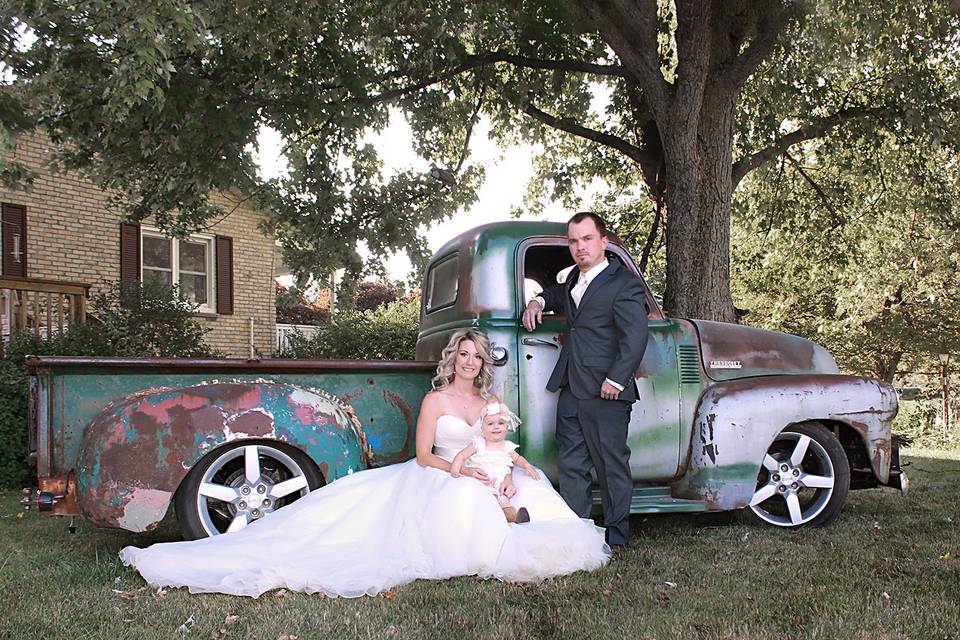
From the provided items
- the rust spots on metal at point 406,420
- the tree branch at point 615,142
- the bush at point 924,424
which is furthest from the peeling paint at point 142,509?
the bush at point 924,424

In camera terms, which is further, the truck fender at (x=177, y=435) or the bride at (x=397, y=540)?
the truck fender at (x=177, y=435)

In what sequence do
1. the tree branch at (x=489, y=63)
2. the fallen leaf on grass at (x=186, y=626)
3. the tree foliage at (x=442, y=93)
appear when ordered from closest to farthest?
the fallen leaf on grass at (x=186, y=626) → the tree foliage at (x=442, y=93) → the tree branch at (x=489, y=63)

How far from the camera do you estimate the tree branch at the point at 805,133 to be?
1030 centimetres

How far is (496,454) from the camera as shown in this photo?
4.74 metres

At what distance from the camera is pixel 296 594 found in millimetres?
3834

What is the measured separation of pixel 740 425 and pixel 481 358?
5.70ft

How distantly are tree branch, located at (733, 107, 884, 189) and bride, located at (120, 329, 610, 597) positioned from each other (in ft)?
22.7

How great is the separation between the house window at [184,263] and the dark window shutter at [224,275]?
0.41 ft

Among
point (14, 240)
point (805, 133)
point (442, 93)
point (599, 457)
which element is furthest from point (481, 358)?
point (14, 240)

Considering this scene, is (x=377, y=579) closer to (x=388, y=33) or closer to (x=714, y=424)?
(x=714, y=424)

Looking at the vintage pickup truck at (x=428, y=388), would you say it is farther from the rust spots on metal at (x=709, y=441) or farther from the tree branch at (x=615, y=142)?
the tree branch at (x=615, y=142)

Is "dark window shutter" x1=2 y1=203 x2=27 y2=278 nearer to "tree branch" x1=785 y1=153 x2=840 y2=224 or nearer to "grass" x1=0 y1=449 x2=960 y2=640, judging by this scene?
"grass" x1=0 y1=449 x2=960 y2=640

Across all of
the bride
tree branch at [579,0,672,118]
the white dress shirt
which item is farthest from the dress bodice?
tree branch at [579,0,672,118]

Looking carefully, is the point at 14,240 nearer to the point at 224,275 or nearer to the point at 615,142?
the point at 224,275
